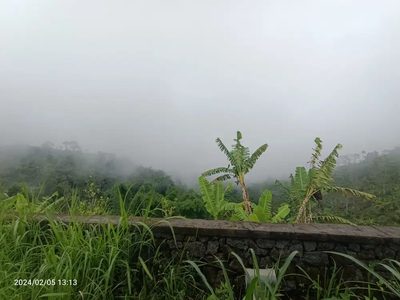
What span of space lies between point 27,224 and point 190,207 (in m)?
5.23

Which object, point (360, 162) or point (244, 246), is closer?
point (244, 246)

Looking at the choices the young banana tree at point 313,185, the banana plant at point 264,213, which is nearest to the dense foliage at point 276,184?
the young banana tree at point 313,185

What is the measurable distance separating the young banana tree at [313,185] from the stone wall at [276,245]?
3841 millimetres

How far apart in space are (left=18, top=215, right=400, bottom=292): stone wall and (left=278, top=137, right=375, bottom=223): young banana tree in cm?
384

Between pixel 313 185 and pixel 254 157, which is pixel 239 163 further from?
pixel 313 185

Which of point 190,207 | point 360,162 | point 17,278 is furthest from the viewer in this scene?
point 360,162

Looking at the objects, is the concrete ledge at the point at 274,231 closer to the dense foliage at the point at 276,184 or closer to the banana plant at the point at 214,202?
the banana plant at the point at 214,202

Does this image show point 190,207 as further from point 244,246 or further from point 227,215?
point 244,246

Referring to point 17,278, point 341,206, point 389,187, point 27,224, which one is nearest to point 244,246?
point 17,278

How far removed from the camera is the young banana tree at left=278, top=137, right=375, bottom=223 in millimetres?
6414

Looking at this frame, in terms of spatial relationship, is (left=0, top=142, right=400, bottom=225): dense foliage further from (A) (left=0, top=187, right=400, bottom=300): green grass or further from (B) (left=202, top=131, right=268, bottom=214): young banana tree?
(A) (left=0, top=187, right=400, bottom=300): green grass

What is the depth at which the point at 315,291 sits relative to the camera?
8.21ft

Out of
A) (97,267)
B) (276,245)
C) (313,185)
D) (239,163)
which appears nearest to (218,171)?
(239,163)

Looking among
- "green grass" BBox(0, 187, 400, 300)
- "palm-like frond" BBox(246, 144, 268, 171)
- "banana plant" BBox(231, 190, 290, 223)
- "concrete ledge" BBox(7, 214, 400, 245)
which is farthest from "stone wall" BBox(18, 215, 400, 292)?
"palm-like frond" BBox(246, 144, 268, 171)
